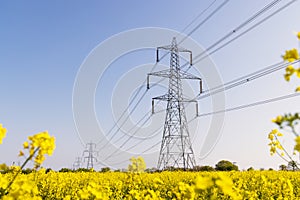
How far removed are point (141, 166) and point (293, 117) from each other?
492 cm

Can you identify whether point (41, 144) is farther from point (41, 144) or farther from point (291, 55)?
point (291, 55)

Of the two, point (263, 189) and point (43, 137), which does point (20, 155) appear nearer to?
point (43, 137)

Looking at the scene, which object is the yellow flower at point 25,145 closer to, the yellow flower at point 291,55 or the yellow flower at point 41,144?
the yellow flower at point 41,144

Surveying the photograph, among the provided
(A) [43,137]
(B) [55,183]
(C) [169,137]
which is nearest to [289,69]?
(A) [43,137]

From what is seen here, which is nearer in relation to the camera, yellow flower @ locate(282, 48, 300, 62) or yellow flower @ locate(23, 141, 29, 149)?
yellow flower @ locate(282, 48, 300, 62)

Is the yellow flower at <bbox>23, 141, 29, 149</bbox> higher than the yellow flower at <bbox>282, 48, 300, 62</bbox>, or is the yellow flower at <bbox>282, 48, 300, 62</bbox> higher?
the yellow flower at <bbox>282, 48, 300, 62</bbox>

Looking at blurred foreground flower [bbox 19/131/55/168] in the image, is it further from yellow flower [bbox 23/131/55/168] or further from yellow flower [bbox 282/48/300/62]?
yellow flower [bbox 282/48/300/62]

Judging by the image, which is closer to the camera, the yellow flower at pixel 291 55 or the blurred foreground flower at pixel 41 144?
the yellow flower at pixel 291 55

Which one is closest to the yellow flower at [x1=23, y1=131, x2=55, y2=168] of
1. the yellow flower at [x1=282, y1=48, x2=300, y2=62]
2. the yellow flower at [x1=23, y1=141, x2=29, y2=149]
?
the yellow flower at [x1=23, y1=141, x2=29, y2=149]

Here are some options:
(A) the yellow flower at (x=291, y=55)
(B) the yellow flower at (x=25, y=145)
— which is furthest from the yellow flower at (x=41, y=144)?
(A) the yellow flower at (x=291, y=55)

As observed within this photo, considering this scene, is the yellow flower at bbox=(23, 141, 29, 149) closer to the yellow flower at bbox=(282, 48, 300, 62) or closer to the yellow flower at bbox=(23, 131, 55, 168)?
the yellow flower at bbox=(23, 131, 55, 168)

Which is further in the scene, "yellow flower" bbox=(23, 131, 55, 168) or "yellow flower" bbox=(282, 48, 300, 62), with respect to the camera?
"yellow flower" bbox=(23, 131, 55, 168)

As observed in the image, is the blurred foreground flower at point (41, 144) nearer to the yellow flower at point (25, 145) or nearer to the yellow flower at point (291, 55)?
the yellow flower at point (25, 145)

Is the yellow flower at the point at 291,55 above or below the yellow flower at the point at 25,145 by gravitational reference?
above
